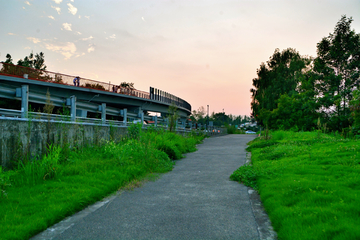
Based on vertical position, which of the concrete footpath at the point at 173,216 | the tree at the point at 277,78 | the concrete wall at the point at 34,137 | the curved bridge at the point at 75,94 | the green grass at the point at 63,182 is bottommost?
the concrete footpath at the point at 173,216

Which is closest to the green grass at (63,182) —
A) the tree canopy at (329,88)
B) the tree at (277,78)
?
the tree canopy at (329,88)

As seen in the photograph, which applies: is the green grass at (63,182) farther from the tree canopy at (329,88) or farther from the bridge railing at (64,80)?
the tree canopy at (329,88)

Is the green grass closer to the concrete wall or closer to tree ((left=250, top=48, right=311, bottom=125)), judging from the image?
the concrete wall

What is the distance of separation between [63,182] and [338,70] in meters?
31.9

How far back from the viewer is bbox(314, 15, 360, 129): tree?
27325mm

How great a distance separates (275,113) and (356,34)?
11827mm

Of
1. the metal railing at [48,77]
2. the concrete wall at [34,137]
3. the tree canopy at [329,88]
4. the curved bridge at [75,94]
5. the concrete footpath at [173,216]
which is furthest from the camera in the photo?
the tree canopy at [329,88]

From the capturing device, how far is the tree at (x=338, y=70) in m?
27.3

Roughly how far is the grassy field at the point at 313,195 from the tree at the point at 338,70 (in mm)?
21382

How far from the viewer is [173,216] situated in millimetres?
4898

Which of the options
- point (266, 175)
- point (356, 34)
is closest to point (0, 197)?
point (266, 175)

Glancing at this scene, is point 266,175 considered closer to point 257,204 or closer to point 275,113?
point 257,204

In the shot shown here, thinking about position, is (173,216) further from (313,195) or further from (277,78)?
(277,78)

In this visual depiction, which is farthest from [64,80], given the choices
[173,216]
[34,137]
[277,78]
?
[277,78]
